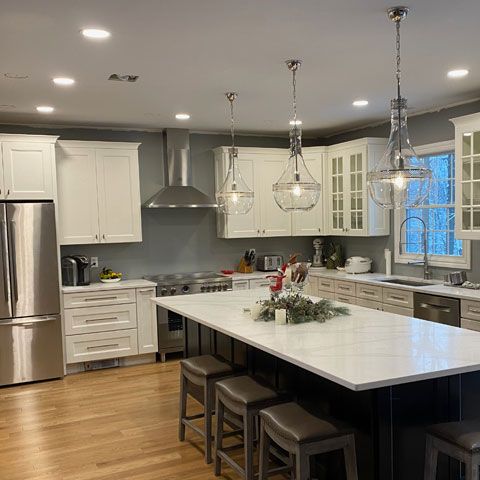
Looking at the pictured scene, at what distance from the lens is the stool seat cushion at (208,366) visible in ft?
11.4

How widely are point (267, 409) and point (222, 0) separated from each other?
6.66 feet

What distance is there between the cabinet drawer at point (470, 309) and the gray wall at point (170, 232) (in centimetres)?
306

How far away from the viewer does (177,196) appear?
6.10 m

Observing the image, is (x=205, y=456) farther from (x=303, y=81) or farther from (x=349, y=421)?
(x=303, y=81)

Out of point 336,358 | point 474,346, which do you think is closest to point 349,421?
point 336,358

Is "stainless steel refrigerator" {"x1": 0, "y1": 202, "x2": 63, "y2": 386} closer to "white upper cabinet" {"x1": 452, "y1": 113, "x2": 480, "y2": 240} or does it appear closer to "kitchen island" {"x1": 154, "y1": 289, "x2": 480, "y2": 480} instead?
"kitchen island" {"x1": 154, "y1": 289, "x2": 480, "y2": 480}

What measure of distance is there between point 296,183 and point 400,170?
875 mm

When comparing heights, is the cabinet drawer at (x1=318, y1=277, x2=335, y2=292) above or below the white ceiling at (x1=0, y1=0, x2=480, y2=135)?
below

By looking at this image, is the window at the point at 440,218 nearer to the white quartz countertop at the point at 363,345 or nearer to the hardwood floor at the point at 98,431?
the white quartz countertop at the point at 363,345

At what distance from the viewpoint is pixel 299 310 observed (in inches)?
133

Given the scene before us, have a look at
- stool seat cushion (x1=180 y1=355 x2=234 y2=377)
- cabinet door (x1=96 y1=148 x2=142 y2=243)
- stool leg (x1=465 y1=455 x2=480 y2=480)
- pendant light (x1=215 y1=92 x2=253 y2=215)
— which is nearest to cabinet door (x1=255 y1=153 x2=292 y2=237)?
cabinet door (x1=96 y1=148 x2=142 y2=243)

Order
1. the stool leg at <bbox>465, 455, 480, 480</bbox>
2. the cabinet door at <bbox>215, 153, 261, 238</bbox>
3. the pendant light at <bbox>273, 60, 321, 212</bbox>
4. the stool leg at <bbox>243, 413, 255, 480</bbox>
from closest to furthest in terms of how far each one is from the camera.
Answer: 1. the stool leg at <bbox>465, 455, 480, 480</bbox>
2. the stool leg at <bbox>243, 413, 255, 480</bbox>
3. the pendant light at <bbox>273, 60, 321, 212</bbox>
4. the cabinet door at <bbox>215, 153, 261, 238</bbox>

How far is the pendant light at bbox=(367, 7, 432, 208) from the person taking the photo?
2.88 m

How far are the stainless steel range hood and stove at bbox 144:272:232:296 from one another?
84 centimetres
